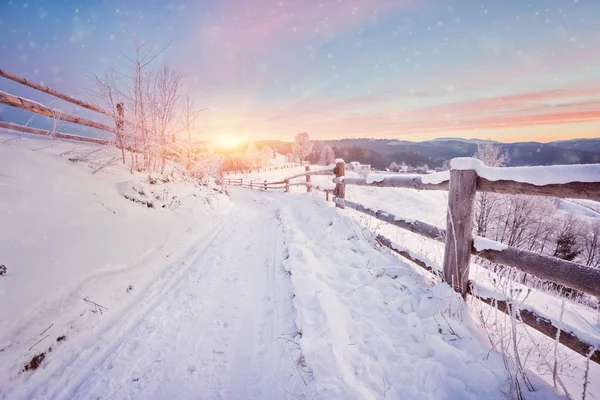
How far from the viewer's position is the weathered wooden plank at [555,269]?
5.06 ft

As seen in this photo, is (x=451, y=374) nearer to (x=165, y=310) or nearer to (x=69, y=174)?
(x=165, y=310)

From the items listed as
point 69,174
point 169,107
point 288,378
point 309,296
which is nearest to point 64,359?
point 288,378

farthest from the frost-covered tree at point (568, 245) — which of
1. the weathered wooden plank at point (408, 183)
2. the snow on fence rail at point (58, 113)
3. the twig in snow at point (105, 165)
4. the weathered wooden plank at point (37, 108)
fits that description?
the weathered wooden plank at point (37, 108)

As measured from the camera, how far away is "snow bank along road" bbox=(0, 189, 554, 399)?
180cm

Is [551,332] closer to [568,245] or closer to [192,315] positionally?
[192,315]

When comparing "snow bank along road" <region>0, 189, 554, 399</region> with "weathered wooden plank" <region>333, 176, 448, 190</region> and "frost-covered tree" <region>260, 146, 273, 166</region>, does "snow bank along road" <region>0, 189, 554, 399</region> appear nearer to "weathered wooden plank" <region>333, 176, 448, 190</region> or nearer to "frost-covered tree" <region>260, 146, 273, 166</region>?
"weathered wooden plank" <region>333, 176, 448, 190</region>

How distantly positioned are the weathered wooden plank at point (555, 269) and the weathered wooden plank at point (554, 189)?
0.43 m

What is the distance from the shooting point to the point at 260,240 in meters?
5.67

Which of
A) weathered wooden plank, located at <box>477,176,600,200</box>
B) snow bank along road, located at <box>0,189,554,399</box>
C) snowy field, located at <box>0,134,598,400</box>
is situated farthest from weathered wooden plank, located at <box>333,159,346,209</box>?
weathered wooden plank, located at <box>477,176,600,200</box>

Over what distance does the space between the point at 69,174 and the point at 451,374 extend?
17.7ft

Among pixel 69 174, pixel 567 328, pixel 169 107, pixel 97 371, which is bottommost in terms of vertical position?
pixel 97 371

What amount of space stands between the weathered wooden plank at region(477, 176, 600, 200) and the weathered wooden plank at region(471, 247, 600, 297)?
1.41ft

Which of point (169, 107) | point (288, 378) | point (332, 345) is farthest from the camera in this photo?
point (169, 107)

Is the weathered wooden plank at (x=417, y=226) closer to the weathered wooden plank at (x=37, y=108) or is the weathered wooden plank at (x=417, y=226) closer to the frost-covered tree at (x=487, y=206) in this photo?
the weathered wooden plank at (x=37, y=108)
